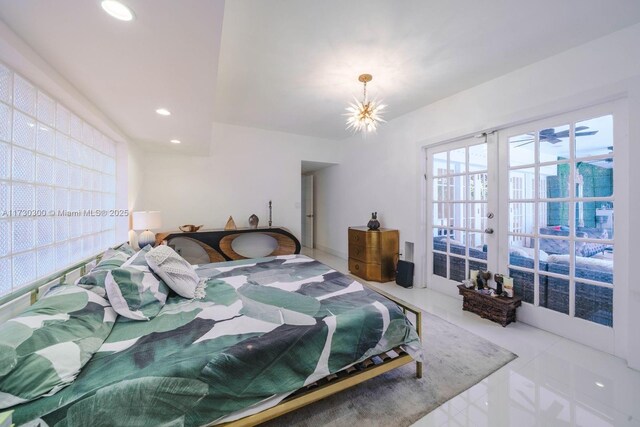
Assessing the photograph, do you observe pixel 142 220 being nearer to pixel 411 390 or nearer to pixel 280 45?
pixel 280 45

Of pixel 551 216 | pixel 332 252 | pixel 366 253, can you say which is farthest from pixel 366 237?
pixel 551 216

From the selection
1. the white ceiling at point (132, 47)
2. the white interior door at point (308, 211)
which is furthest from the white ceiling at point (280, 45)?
the white interior door at point (308, 211)

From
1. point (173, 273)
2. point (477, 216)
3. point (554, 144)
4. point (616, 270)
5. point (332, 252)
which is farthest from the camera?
point (332, 252)

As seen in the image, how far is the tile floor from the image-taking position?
1.38 metres

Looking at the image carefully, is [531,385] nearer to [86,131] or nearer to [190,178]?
[86,131]

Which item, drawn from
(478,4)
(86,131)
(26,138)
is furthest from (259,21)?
(86,131)

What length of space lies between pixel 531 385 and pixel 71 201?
3.78m

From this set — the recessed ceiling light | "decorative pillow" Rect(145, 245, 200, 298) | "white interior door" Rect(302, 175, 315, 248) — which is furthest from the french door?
"white interior door" Rect(302, 175, 315, 248)

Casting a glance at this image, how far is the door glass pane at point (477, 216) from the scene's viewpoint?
2.84 meters

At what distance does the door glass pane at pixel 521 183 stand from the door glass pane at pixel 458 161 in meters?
0.53

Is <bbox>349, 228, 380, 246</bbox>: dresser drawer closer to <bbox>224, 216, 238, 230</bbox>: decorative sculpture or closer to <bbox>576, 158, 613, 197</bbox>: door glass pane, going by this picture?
<bbox>224, 216, 238, 230</bbox>: decorative sculpture

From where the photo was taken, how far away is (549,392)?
1562 millimetres

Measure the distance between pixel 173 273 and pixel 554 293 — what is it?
3.39 m

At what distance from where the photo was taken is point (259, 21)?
1795 millimetres
